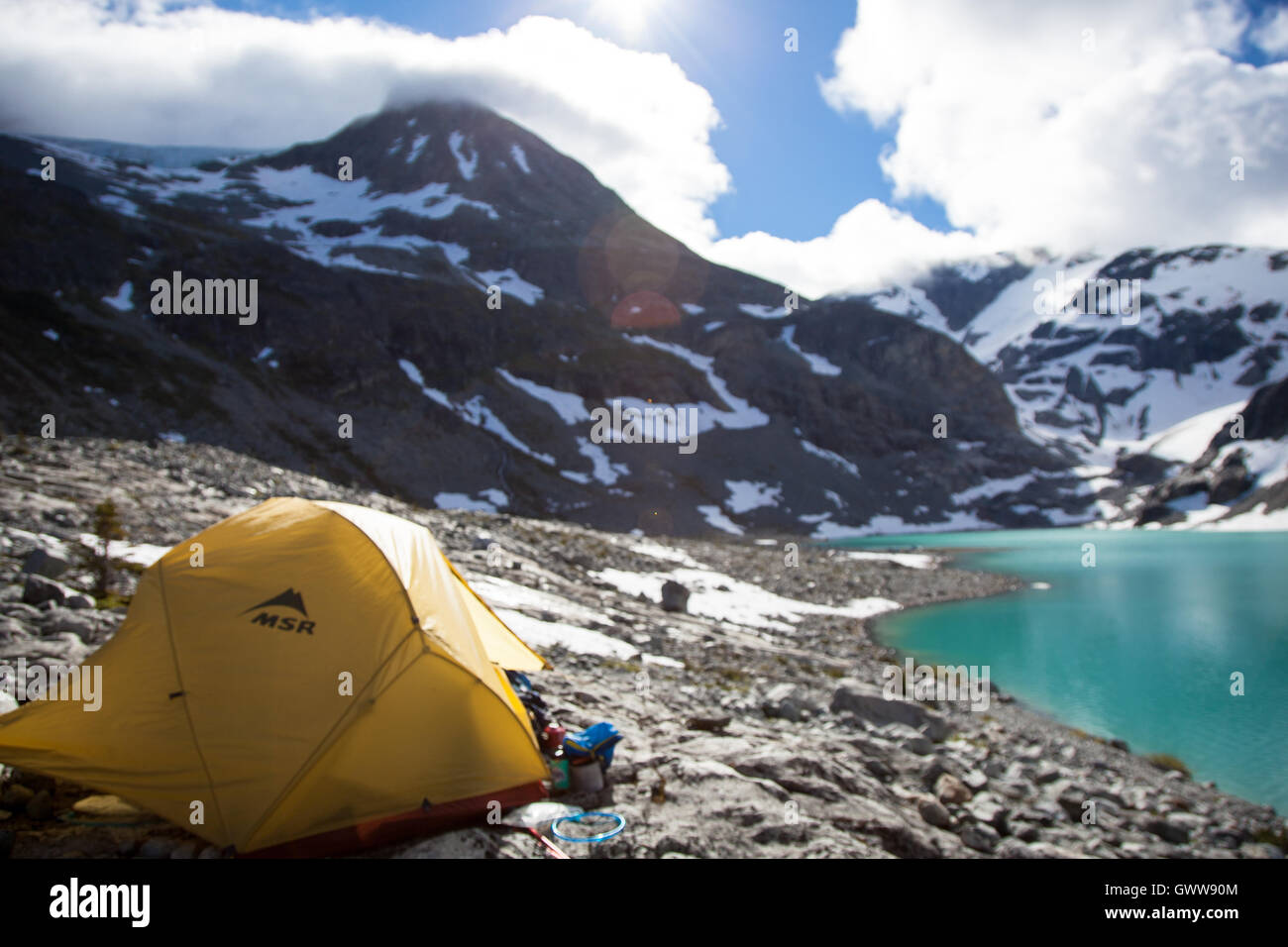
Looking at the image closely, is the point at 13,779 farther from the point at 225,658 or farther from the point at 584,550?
the point at 584,550

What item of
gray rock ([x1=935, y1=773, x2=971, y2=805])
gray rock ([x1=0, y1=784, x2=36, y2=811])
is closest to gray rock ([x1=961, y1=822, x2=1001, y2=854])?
gray rock ([x1=935, y1=773, x2=971, y2=805])

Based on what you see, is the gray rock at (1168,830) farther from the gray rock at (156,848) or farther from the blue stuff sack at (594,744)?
the gray rock at (156,848)

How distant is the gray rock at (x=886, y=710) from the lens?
12.0 m

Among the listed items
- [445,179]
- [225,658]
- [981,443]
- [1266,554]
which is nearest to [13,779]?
[225,658]

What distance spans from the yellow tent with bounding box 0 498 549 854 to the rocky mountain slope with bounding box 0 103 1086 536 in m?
55.3

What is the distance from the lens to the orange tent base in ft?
16.8

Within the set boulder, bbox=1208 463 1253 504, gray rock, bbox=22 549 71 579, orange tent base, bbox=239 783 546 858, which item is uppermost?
boulder, bbox=1208 463 1253 504

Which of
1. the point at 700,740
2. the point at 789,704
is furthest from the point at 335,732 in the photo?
the point at 789,704

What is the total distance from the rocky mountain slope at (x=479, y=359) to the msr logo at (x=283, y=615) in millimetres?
55632

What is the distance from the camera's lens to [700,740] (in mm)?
8461

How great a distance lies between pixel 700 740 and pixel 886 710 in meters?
5.27

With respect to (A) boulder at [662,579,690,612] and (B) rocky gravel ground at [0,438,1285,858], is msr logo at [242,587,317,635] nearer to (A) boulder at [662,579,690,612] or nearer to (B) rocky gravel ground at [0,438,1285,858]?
(B) rocky gravel ground at [0,438,1285,858]

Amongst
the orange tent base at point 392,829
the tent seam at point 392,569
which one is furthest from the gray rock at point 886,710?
the tent seam at point 392,569
